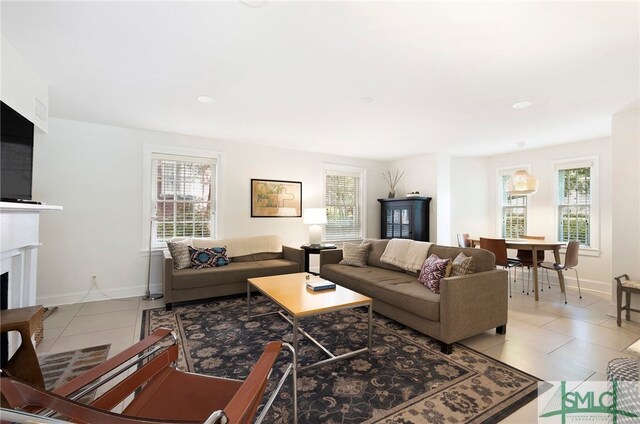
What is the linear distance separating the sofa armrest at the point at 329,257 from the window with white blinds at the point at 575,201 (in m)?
3.97

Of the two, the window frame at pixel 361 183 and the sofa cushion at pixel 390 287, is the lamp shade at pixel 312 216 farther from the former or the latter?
the sofa cushion at pixel 390 287

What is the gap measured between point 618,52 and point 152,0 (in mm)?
3176

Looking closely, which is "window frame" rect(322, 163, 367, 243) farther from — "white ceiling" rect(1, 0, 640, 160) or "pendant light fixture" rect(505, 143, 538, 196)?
"pendant light fixture" rect(505, 143, 538, 196)

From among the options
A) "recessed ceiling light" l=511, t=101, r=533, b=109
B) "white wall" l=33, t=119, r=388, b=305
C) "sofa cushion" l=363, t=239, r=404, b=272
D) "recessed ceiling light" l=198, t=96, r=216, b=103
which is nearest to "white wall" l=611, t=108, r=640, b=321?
"recessed ceiling light" l=511, t=101, r=533, b=109

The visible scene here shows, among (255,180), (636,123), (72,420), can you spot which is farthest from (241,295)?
(636,123)

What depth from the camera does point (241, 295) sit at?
13.7 feet

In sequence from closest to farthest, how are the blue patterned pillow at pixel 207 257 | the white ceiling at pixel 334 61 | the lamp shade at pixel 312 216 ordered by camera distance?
the white ceiling at pixel 334 61 → the blue patterned pillow at pixel 207 257 → the lamp shade at pixel 312 216

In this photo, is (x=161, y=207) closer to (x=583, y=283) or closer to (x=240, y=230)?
(x=240, y=230)

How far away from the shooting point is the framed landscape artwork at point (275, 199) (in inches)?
201

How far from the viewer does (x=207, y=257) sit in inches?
161

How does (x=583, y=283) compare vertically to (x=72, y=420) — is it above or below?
below

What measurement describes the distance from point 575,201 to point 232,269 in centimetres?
565

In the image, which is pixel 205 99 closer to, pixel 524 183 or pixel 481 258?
pixel 481 258

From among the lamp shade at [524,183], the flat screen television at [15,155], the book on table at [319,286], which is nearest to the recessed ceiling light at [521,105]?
the lamp shade at [524,183]
